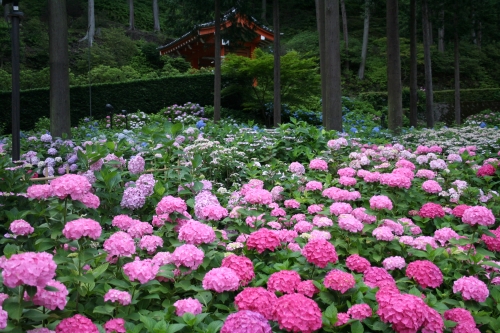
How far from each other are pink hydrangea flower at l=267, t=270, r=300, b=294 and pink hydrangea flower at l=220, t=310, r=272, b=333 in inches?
14.7

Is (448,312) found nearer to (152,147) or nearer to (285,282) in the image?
(285,282)

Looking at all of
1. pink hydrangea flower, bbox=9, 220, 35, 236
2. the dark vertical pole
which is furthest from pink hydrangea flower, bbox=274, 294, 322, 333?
the dark vertical pole

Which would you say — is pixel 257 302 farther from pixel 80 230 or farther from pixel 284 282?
pixel 80 230

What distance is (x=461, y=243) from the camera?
2.75m

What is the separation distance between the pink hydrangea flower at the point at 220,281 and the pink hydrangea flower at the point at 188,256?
13cm

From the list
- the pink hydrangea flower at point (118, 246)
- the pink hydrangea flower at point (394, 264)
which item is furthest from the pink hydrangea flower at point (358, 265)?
the pink hydrangea flower at point (118, 246)

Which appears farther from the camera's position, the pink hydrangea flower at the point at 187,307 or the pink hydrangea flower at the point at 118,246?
the pink hydrangea flower at the point at 118,246

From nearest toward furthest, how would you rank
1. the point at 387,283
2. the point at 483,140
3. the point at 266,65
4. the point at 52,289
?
the point at 52,289 → the point at 387,283 → the point at 483,140 → the point at 266,65

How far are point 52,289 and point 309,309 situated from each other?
36.5 inches

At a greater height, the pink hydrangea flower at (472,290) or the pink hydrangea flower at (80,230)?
the pink hydrangea flower at (80,230)

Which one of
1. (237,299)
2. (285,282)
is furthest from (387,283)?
(237,299)

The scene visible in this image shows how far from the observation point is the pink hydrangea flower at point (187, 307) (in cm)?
195

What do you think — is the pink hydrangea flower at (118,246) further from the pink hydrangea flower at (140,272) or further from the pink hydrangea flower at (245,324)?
the pink hydrangea flower at (245,324)

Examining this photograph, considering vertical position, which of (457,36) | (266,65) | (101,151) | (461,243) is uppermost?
(457,36)
